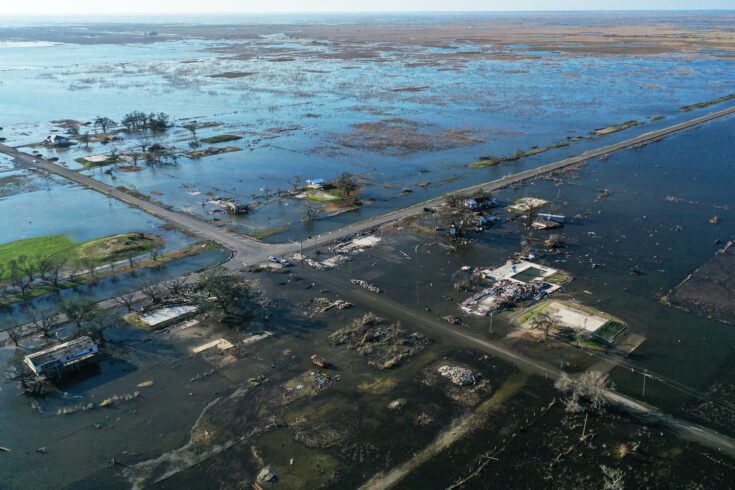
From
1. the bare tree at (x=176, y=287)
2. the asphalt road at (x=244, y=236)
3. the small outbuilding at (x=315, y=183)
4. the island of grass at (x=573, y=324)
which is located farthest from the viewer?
the small outbuilding at (x=315, y=183)

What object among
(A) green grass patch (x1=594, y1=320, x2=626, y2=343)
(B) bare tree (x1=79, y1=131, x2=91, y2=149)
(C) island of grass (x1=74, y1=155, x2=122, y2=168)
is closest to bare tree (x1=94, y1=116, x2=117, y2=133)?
(B) bare tree (x1=79, y1=131, x2=91, y2=149)

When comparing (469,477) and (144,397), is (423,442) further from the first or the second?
(144,397)

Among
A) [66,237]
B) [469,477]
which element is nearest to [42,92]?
[66,237]

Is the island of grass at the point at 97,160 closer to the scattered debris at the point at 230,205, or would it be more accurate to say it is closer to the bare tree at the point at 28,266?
the scattered debris at the point at 230,205

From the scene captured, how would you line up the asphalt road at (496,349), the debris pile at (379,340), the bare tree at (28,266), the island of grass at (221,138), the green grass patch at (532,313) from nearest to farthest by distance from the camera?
the asphalt road at (496,349) → the debris pile at (379,340) → the green grass patch at (532,313) → the bare tree at (28,266) → the island of grass at (221,138)

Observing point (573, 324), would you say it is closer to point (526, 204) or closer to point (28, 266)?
point (526, 204)

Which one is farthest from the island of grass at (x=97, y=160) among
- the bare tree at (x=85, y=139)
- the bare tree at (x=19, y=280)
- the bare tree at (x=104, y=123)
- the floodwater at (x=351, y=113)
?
the bare tree at (x=19, y=280)

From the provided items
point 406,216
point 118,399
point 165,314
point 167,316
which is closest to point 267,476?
point 118,399
